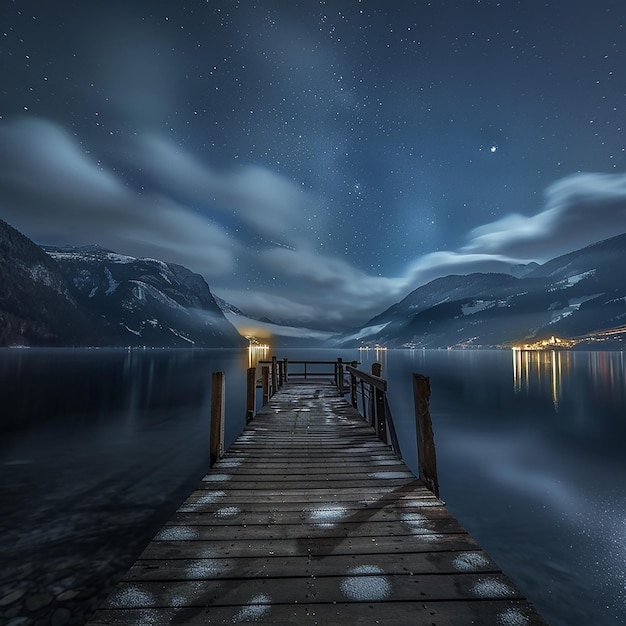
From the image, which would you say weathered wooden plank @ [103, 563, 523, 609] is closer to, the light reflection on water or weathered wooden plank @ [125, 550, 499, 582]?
weathered wooden plank @ [125, 550, 499, 582]

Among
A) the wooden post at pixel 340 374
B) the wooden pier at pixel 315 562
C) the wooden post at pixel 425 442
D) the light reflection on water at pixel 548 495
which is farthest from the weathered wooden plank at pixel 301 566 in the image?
the wooden post at pixel 340 374

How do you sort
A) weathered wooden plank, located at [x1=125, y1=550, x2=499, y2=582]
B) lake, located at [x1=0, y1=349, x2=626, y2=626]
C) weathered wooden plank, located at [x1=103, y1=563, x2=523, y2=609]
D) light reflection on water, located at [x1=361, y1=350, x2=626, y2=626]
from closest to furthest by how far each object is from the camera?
weathered wooden plank, located at [x1=103, y1=563, x2=523, y2=609] → weathered wooden plank, located at [x1=125, y1=550, x2=499, y2=582] → lake, located at [x1=0, y1=349, x2=626, y2=626] → light reflection on water, located at [x1=361, y1=350, x2=626, y2=626]

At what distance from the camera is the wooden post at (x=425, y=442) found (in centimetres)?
608

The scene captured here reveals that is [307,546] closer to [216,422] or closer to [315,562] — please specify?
[315,562]

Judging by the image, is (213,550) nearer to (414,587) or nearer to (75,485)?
(414,587)

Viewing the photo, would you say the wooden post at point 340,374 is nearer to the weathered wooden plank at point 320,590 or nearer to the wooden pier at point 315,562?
→ the wooden pier at point 315,562

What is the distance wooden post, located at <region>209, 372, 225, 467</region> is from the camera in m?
8.09

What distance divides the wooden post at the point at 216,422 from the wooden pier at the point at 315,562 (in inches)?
61.5

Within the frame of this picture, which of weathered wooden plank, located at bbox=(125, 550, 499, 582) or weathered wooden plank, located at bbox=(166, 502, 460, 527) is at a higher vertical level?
→ weathered wooden plank, located at bbox=(125, 550, 499, 582)

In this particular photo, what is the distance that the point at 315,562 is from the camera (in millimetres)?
3738

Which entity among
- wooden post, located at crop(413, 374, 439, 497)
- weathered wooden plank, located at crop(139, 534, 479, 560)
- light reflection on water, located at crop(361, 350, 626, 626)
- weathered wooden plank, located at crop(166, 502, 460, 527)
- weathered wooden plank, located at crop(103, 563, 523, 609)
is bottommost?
light reflection on water, located at crop(361, 350, 626, 626)

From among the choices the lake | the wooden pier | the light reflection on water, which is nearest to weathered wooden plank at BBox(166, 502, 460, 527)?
the wooden pier

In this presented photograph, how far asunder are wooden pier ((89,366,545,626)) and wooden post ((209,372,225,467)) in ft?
5.13

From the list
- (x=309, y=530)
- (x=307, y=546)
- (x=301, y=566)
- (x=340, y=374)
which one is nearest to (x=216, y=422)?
(x=309, y=530)
